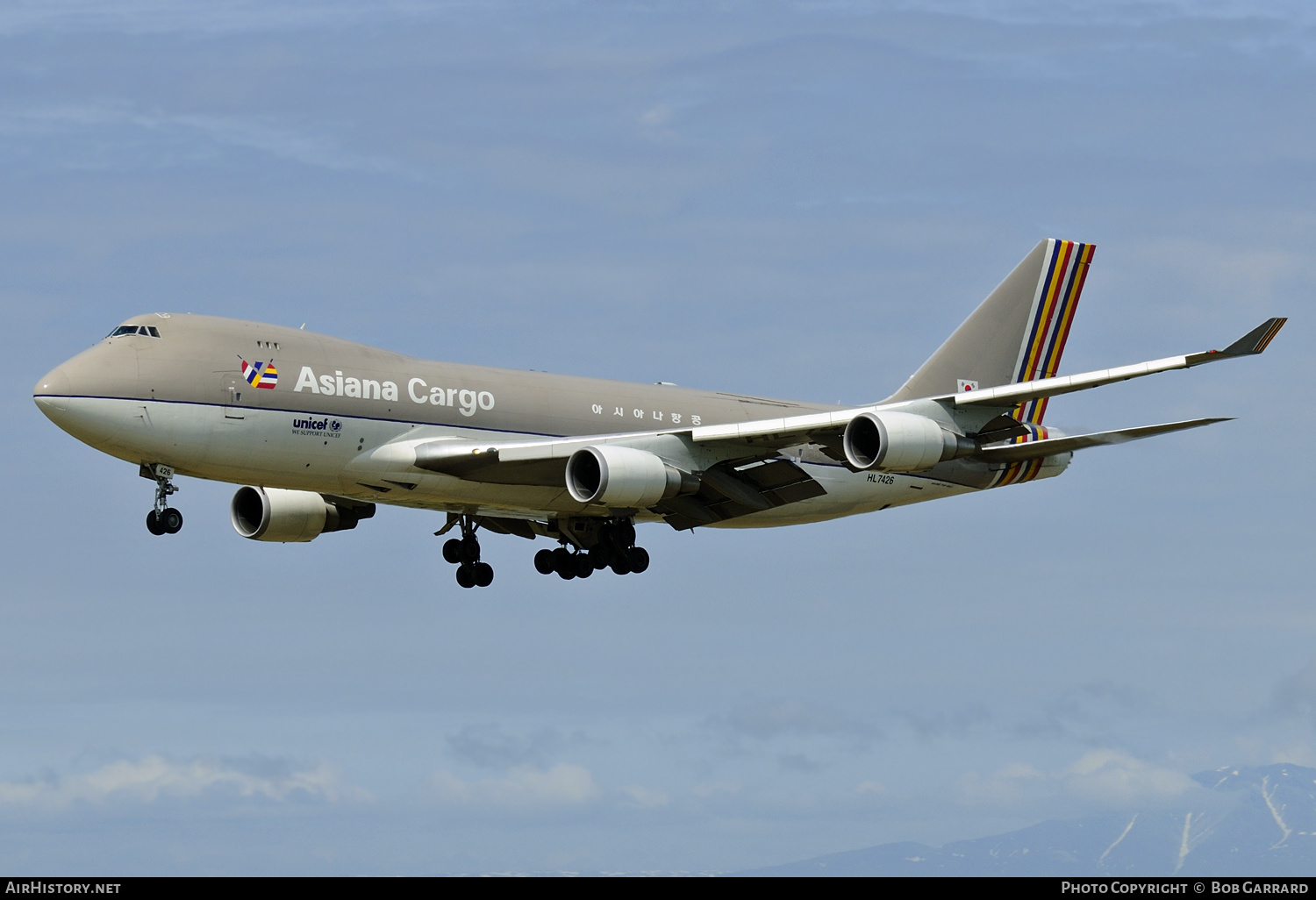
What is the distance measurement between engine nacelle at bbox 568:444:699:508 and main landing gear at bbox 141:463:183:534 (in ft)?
30.3

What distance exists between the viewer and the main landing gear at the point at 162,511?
120 feet

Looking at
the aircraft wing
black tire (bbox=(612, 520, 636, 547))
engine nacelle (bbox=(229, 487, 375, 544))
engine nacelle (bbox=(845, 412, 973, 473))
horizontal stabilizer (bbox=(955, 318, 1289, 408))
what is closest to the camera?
horizontal stabilizer (bbox=(955, 318, 1289, 408))

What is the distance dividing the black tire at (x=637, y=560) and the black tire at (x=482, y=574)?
4.87 meters

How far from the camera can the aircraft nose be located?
35.2 metres

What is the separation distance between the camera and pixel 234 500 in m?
45.7

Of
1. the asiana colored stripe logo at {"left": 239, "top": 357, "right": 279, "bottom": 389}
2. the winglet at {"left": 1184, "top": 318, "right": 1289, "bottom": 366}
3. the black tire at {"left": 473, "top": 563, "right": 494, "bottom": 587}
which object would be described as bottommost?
the winglet at {"left": 1184, "top": 318, "right": 1289, "bottom": 366}

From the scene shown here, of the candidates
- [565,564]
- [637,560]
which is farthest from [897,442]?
[565,564]

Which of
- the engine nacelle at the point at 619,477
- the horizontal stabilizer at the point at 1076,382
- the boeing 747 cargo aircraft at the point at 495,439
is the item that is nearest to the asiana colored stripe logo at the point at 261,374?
the boeing 747 cargo aircraft at the point at 495,439

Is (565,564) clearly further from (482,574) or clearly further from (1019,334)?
(1019,334)

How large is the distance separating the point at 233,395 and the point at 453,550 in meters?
11.0

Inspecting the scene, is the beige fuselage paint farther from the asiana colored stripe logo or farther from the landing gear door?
the asiana colored stripe logo

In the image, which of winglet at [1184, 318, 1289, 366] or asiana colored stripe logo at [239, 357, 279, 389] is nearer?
winglet at [1184, 318, 1289, 366]

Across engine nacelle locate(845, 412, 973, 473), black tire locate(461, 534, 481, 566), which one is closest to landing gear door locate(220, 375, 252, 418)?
black tire locate(461, 534, 481, 566)

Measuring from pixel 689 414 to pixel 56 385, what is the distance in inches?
681
